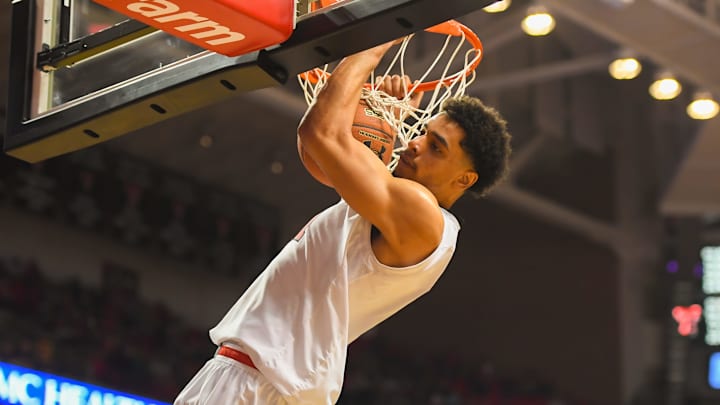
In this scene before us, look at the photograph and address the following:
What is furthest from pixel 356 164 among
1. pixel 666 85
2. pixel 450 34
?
pixel 666 85

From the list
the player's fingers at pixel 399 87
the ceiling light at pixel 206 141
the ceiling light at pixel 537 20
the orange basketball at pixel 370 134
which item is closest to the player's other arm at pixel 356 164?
the orange basketball at pixel 370 134

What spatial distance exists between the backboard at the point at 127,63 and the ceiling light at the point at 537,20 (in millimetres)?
8046

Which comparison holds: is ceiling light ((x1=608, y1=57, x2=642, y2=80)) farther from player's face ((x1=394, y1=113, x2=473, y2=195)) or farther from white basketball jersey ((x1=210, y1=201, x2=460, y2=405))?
white basketball jersey ((x1=210, y1=201, x2=460, y2=405))

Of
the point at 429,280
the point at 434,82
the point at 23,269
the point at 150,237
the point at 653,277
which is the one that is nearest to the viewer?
the point at 429,280

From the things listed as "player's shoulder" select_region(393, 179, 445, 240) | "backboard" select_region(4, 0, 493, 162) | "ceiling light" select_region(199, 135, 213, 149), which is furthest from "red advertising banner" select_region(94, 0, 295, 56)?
"ceiling light" select_region(199, 135, 213, 149)

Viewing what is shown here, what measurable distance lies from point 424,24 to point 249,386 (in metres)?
1.21

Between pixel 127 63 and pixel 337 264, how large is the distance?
89 cm

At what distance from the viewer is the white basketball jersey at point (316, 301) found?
351cm

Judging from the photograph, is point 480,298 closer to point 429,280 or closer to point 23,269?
point 23,269

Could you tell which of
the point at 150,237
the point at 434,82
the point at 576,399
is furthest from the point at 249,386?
the point at 576,399

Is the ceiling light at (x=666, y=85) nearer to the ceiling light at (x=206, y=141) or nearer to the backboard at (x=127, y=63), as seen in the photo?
the ceiling light at (x=206, y=141)

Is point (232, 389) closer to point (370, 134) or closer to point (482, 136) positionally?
point (370, 134)

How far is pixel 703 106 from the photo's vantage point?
1255 centimetres

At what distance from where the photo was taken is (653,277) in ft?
62.7
